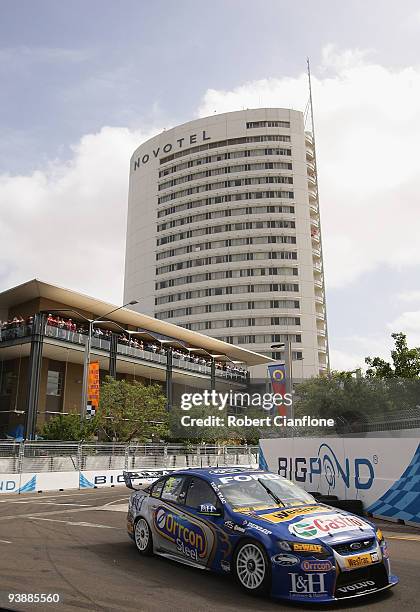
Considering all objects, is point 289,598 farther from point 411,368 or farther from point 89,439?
→ point 411,368

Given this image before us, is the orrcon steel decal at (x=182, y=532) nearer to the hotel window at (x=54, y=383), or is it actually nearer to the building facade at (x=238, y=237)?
the hotel window at (x=54, y=383)

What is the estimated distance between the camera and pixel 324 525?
6.06 m

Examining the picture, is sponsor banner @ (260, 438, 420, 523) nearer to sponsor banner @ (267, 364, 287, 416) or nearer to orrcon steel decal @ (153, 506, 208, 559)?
orrcon steel decal @ (153, 506, 208, 559)

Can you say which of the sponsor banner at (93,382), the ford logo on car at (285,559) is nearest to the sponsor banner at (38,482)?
the sponsor banner at (93,382)

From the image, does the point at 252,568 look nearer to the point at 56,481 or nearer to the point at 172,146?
the point at 56,481

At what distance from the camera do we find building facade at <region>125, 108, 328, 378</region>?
8606 centimetres

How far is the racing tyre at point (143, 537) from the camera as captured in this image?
7898 mm

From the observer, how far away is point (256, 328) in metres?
85.0

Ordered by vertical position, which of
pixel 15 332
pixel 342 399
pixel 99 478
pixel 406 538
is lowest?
pixel 99 478

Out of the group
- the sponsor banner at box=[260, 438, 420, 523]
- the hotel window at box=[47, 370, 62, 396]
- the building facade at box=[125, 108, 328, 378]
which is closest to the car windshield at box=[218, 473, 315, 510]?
the sponsor banner at box=[260, 438, 420, 523]

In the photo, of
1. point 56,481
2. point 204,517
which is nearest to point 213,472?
point 204,517

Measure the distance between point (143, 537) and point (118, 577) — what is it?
54.9 inches

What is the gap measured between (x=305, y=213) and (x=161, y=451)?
218 feet

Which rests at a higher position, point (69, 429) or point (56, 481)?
point (69, 429)
